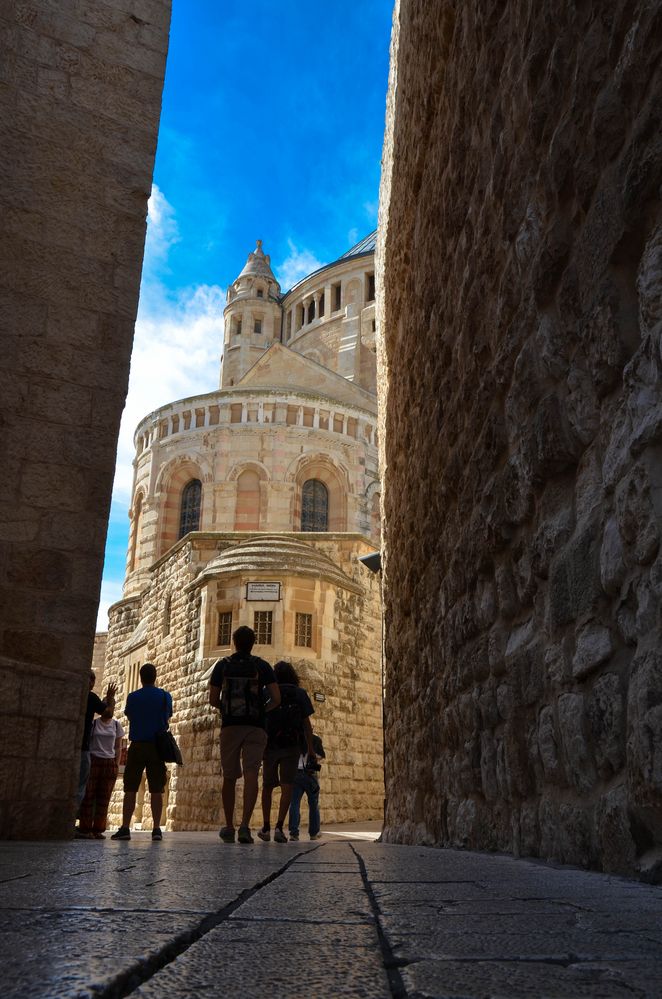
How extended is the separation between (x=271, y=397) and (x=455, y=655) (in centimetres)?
2646

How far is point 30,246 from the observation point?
20.1 feet

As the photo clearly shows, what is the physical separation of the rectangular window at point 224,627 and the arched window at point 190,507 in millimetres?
12862

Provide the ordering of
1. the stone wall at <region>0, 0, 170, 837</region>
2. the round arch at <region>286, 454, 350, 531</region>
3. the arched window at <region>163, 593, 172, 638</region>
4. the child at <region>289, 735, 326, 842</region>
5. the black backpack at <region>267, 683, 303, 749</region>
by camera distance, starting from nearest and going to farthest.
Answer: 1. the stone wall at <region>0, 0, 170, 837</region>
2. the black backpack at <region>267, 683, 303, 749</region>
3. the child at <region>289, 735, 326, 842</region>
4. the arched window at <region>163, 593, 172, 638</region>
5. the round arch at <region>286, 454, 350, 531</region>

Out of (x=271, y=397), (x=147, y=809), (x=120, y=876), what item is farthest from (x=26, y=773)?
(x=271, y=397)

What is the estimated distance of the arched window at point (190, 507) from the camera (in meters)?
30.2

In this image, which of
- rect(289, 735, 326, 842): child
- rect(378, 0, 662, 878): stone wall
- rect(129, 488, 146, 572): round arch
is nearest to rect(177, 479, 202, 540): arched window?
rect(129, 488, 146, 572): round arch

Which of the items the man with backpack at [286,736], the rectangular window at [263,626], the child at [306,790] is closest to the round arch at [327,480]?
the rectangular window at [263,626]

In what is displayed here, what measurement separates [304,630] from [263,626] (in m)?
0.86

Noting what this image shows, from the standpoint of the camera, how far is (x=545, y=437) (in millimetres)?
2979

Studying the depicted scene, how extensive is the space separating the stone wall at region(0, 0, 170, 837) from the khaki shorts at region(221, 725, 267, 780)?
125 centimetres

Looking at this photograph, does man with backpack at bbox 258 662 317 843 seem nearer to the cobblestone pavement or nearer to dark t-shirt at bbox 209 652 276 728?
dark t-shirt at bbox 209 652 276 728

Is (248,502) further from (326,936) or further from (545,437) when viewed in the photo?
(326,936)

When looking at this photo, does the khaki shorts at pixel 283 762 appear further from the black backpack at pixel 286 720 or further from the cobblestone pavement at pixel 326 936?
the cobblestone pavement at pixel 326 936

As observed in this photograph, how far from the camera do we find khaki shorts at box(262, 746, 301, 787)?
7320mm
